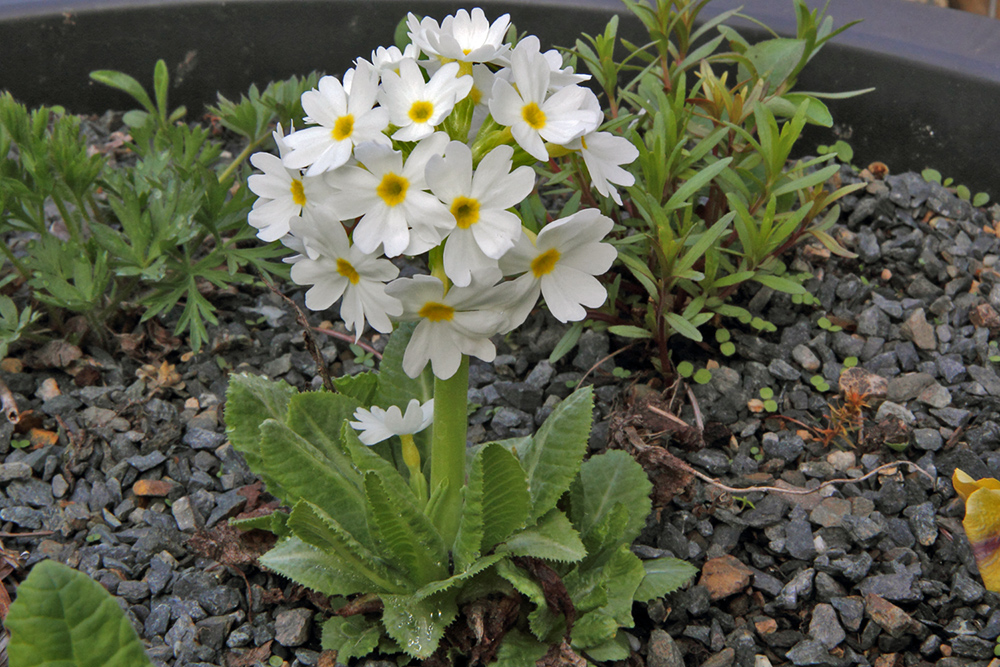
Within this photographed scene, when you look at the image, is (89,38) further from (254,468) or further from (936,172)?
(936,172)

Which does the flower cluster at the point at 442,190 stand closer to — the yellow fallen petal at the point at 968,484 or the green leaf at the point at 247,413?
the green leaf at the point at 247,413

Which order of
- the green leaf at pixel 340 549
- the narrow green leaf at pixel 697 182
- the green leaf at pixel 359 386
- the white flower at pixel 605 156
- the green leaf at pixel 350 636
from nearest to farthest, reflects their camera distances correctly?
1. the white flower at pixel 605 156
2. the green leaf at pixel 340 549
3. the green leaf at pixel 350 636
4. the green leaf at pixel 359 386
5. the narrow green leaf at pixel 697 182

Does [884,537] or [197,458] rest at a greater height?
[884,537]

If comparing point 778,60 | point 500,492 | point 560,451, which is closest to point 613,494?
point 560,451

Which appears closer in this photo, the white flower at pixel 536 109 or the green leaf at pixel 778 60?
the white flower at pixel 536 109

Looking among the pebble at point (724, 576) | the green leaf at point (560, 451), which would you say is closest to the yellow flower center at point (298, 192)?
the green leaf at point (560, 451)

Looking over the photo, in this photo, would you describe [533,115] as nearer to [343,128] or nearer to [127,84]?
[343,128]

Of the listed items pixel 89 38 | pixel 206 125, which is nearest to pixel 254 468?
pixel 206 125
